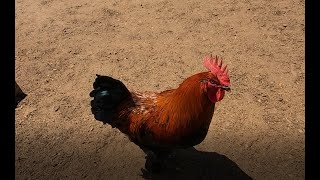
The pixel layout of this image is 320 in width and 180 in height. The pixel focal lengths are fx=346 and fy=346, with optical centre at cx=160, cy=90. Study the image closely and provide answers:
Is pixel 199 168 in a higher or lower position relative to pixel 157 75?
lower

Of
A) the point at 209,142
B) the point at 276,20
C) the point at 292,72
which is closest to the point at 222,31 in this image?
the point at 276,20

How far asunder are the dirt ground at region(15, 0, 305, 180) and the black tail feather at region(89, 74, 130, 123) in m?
0.73

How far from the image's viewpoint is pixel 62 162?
4.10 m

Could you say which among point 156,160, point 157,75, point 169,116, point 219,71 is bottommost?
point 156,160

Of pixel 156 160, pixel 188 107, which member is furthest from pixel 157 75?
pixel 188 107

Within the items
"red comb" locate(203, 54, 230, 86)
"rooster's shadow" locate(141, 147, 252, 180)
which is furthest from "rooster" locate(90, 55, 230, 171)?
"rooster's shadow" locate(141, 147, 252, 180)

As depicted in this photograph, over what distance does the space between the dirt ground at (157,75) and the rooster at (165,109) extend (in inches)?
26.1

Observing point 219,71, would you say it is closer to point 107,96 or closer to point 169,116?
point 169,116

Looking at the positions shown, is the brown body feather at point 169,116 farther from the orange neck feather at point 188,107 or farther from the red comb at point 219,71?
the red comb at point 219,71

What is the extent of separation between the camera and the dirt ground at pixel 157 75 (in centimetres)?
404

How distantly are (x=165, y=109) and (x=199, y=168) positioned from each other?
1009mm

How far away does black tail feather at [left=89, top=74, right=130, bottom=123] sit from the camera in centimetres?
353

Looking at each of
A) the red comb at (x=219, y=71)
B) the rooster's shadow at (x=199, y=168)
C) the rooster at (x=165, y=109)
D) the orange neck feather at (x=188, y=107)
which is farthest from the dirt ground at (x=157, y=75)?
the red comb at (x=219, y=71)

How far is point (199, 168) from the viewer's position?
3.97m
